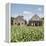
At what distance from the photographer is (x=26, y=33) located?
1533 millimetres

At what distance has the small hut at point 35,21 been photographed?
155cm

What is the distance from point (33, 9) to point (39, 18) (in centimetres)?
14

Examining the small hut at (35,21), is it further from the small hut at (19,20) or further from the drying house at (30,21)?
the small hut at (19,20)

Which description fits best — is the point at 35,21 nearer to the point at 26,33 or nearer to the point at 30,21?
the point at 30,21

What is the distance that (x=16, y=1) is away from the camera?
150 centimetres

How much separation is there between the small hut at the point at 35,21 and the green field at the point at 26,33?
0.13 ft

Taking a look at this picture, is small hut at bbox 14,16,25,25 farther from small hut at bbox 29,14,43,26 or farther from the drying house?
small hut at bbox 29,14,43,26

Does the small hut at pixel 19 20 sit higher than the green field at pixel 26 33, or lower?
higher

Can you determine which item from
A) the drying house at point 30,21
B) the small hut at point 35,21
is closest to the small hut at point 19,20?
the drying house at point 30,21

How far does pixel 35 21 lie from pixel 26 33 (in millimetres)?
192

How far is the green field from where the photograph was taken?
4.86ft

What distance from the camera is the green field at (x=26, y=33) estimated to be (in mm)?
1481

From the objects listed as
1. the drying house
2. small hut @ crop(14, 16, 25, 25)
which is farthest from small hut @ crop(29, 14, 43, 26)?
small hut @ crop(14, 16, 25, 25)

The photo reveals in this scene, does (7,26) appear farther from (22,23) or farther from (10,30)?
(22,23)
